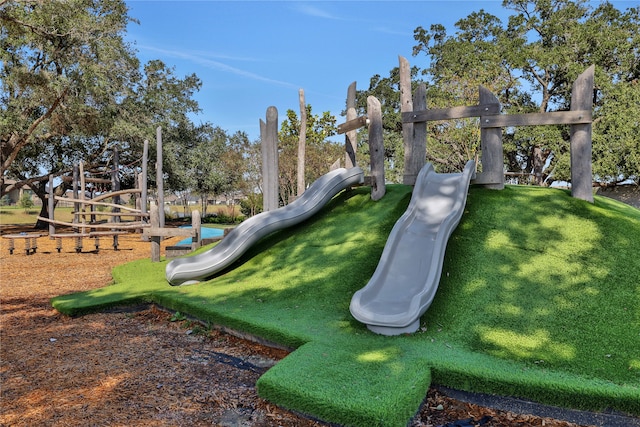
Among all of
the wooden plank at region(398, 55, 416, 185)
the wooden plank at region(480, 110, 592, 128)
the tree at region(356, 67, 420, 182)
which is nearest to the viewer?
the wooden plank at region(480, 110, 592, 128)

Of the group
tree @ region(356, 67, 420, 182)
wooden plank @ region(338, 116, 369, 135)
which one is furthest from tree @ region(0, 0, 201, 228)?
tree @ region(356, 67, 420, 182)

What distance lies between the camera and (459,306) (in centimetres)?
434

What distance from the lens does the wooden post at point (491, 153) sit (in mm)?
6406

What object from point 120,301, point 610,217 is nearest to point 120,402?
point 120,301

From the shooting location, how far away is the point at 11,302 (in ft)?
21.7

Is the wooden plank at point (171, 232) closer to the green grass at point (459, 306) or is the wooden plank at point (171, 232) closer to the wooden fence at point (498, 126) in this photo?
the green grass at point (459, 306)

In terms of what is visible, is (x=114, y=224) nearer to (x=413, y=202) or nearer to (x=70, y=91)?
(x=70, y=91)

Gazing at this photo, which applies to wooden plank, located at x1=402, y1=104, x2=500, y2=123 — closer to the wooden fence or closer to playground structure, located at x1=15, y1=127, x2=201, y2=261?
the wooden fence

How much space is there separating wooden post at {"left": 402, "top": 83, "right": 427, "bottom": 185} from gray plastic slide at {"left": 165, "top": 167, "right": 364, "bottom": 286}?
1.25m

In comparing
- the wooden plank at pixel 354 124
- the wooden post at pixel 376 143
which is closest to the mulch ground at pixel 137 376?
the wooden post at pixel 376 143

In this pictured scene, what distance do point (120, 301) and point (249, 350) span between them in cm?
259

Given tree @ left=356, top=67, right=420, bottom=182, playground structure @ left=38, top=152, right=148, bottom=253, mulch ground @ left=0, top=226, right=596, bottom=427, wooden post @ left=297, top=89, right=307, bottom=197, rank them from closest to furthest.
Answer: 1. mulch ground @ left=0, top=226, right=596, bottom=427
2. playground structure @ left=38, top=152, right=148, bottom=253
3. wooden post @ left=297, top=89, right=307, bottom=197
4. tree @ left=356, top=67, right=420, bottom=182

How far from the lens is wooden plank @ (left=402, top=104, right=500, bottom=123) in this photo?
6.34 metres

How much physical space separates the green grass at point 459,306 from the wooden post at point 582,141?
29 centimetres
